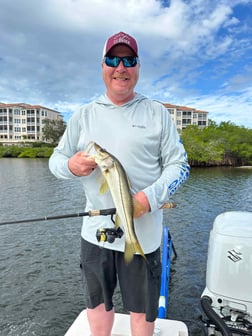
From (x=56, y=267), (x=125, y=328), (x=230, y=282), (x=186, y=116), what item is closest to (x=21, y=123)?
(x=186, y=116)

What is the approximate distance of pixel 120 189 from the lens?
6.48 ft

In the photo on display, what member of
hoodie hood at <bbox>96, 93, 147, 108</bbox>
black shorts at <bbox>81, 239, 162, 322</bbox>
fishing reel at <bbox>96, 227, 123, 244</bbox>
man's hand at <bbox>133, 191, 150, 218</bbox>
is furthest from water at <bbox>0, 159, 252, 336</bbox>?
hoodie hood at <bbox>96, 93, 147, 108</bbox>

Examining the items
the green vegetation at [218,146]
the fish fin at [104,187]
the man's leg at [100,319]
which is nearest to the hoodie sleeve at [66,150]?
the fish fin at [104,187]

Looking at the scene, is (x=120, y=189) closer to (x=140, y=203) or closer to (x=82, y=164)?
(x=140, y=203)

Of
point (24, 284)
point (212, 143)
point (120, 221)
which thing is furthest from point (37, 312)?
point (212, 143)

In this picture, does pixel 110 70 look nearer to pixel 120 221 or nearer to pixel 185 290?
pixel 120 221

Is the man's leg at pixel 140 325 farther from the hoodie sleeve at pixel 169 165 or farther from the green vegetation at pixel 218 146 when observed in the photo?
the green vegetation at pixel 218 146

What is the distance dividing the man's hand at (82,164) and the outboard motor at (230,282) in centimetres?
225

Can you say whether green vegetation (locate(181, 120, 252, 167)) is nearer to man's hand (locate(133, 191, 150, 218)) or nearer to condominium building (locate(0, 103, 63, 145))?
man's hand (locate(133, 191, 150, 218))

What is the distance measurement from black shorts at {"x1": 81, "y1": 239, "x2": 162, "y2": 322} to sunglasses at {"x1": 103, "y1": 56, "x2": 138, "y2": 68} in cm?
139

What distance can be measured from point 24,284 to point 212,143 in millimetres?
46021

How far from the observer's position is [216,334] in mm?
3225

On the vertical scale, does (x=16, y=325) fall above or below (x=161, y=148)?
below

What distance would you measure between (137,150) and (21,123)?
317ft
